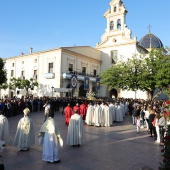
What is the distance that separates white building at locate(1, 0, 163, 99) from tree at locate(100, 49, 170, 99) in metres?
8.48

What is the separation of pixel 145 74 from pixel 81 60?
15.7 m

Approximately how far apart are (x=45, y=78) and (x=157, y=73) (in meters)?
19.0

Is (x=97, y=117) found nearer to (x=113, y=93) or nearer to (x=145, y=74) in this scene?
(x=145, y=74)

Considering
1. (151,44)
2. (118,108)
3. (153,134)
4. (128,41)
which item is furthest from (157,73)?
(151,44)

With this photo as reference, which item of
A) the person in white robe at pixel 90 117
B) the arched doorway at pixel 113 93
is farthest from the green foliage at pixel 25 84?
the person in white robe at pixel 90 117

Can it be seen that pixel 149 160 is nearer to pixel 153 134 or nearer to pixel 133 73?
pixel 153 134

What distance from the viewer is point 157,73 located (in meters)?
22.5

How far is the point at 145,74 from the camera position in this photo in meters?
22.2

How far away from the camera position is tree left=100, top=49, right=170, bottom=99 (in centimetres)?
2181

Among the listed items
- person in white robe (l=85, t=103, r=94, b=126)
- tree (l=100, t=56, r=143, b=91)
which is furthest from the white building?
person in white robe (l=85, t=103, r=94, b=126)

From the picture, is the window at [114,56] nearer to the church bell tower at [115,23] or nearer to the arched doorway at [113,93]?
the church bell tower at [115,23]

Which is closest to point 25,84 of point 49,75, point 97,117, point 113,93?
point 49,75

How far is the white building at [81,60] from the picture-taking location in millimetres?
32250

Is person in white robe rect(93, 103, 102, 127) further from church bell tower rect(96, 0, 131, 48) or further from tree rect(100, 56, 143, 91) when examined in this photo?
church bell tower rect(96, 0, 131, 48)
